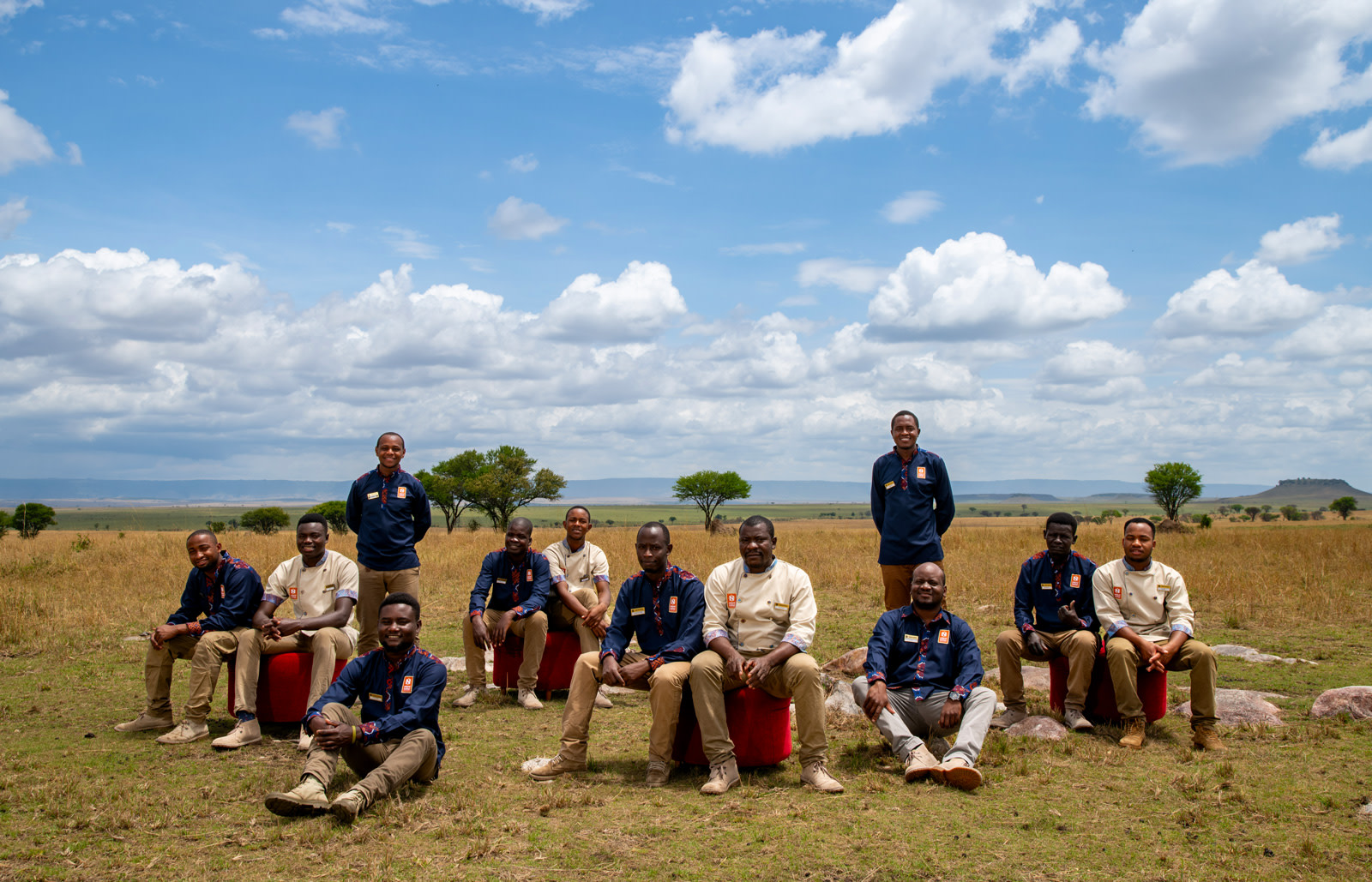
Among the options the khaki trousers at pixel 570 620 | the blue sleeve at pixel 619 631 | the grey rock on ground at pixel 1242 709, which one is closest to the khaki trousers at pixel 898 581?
the grey rock on ground at pixel 1242 709

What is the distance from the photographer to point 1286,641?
11078mm

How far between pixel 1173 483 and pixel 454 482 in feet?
131

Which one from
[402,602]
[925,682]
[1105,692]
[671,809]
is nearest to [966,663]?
[925,682]

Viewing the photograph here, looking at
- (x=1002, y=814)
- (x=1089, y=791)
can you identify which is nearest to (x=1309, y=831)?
(x=1089, y=791)

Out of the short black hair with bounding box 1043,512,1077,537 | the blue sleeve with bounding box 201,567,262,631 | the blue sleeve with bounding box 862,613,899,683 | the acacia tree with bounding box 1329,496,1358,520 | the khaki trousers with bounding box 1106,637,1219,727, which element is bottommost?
the acacia tree with bounding box 1329,496,1358,520

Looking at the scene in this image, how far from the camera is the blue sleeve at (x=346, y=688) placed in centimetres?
554

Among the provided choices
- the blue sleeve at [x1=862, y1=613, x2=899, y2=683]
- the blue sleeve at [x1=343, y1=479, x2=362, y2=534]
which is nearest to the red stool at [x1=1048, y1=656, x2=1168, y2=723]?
the blue sleeve at [x1=862, y1=613, x2=899, y2=683]

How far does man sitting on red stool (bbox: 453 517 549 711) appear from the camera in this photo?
836cm

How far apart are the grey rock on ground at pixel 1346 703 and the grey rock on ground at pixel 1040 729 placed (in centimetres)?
223

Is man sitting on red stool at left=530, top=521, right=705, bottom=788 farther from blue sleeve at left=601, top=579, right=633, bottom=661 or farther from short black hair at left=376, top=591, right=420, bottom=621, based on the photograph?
short black hair at left=376, top=591, right=420, bottom=621

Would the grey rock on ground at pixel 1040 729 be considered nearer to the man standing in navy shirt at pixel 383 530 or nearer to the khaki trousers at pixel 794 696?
the khaki trousers at pixel 794 696

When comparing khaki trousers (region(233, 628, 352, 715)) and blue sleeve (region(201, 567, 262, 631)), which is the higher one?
blue sleeve (region(201, 567, 262, 631))

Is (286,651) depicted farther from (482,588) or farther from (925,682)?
(925,682)

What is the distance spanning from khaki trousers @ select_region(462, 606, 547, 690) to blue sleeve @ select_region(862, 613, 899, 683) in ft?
10.9
